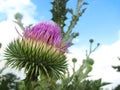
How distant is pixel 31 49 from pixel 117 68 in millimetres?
22117

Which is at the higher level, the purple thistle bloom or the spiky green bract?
the purple thistle bloom

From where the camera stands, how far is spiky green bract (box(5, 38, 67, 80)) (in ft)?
27.9

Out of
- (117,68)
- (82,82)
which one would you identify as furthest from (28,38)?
(117,68)

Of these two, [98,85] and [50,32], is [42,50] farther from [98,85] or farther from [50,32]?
[98,85]

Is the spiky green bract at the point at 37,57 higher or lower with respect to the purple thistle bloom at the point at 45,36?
lower

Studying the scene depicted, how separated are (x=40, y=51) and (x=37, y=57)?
0.46ft

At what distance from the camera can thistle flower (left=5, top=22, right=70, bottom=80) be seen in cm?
852

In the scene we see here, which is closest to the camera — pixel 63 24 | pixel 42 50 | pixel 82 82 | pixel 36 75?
pixel 36 75

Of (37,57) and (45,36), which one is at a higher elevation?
(45,36)

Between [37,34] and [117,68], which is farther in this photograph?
[117,68]

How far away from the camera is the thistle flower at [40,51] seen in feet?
27.9

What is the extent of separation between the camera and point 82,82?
920cm

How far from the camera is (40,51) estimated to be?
871cm

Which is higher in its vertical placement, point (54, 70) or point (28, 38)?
point (28, 38)
